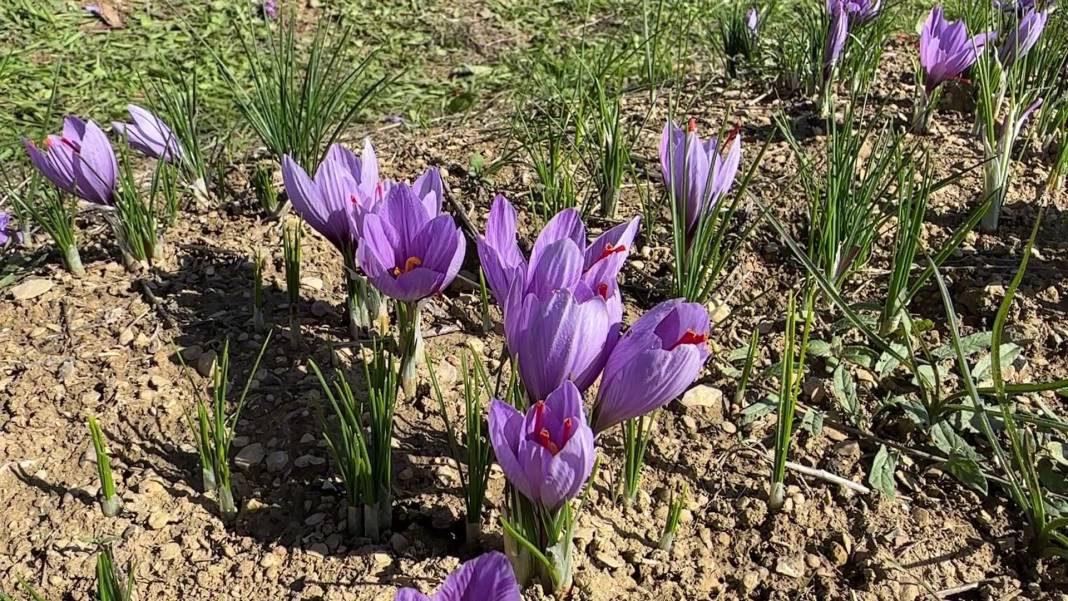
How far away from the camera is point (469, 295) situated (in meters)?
2.01

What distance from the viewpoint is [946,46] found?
90.7 inches

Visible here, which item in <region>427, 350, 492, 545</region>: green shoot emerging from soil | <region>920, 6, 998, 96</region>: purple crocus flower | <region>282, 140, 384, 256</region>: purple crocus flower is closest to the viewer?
<region>427, 350, 492, 545</region>: green shoot emerging from soil

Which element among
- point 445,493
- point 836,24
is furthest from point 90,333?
point 836,24

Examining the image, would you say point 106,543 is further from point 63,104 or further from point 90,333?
point 63,104

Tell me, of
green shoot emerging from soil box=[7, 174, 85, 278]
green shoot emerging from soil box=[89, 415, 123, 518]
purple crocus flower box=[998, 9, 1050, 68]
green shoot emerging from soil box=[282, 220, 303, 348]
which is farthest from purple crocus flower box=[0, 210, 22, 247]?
purple crocus flower box=[998, 9, 1050, 68]

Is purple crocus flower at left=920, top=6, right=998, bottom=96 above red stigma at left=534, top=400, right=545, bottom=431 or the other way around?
above

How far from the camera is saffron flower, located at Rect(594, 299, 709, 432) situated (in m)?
1.16

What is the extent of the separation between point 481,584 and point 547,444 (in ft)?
0.65

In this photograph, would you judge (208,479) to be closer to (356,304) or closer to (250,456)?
(250,456)

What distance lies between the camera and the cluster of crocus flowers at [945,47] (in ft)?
7.39

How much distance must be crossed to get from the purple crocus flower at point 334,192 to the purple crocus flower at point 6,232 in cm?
92

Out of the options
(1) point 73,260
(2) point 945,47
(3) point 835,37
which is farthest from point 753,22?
(1) point 73,260

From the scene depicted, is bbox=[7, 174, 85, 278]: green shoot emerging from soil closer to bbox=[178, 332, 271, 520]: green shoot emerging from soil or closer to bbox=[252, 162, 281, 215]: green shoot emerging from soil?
bbox=[252, 162, 281, 215]: green shoot emerging from soil

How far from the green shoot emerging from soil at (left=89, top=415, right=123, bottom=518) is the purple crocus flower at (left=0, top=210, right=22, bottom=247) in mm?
880
